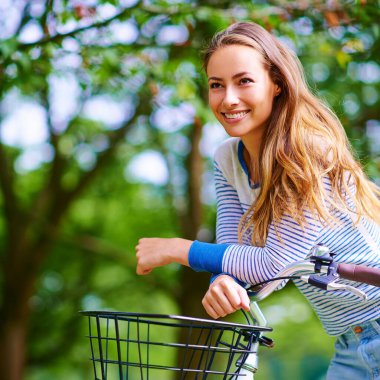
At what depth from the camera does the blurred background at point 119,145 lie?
4.56 meters

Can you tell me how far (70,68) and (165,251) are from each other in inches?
142

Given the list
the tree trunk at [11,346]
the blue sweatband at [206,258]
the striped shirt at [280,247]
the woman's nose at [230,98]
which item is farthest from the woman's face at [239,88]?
the tree trunk at [11,346]

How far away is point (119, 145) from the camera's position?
10102 millimetres

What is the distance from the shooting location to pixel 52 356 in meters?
15.7

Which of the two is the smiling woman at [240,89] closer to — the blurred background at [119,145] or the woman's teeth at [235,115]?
the woman's teeth at [235,115]

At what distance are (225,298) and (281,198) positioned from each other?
371mm

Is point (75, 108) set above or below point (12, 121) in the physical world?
below

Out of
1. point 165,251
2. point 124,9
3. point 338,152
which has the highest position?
point 124,9

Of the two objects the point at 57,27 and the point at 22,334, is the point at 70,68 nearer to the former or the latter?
the point at 57,27

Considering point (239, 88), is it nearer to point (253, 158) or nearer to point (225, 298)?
point (253, 158)

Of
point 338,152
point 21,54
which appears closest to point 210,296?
point 338,152

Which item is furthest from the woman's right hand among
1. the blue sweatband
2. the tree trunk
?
the tree trunk

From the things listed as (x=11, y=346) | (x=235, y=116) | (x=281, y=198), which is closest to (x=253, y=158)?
(x=235, y=116)

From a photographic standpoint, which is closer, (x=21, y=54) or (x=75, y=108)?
(x=21, y=54)
